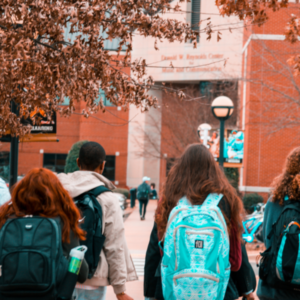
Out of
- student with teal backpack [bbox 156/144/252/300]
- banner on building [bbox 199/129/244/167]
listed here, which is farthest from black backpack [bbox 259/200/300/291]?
banner on building [bbox 199/129/244/167]

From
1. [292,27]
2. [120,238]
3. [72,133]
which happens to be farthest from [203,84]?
[120,238]

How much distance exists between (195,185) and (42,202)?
107cm

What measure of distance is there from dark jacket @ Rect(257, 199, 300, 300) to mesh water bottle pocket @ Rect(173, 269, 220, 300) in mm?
829

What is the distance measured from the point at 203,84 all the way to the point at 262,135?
1365cm

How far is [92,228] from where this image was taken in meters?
3.23

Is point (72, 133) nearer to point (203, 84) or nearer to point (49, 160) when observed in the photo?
point (49, 160)

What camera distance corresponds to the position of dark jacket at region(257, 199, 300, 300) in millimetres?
3299

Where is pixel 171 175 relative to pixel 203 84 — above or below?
below

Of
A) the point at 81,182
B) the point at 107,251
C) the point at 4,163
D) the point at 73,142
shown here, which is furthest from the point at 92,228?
the point at 73,142

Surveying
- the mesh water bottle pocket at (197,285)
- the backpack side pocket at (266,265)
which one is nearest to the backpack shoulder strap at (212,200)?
the mesh water bottle pocket at (197,285)

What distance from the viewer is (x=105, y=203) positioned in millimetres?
3375

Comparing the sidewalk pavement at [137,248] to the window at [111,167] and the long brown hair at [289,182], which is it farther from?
the window at [111,167]

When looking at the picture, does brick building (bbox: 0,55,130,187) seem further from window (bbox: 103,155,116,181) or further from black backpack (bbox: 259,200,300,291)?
black backpack (bbox: 259,200,300,291)

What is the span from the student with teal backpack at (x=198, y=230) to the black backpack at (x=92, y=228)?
48cm
